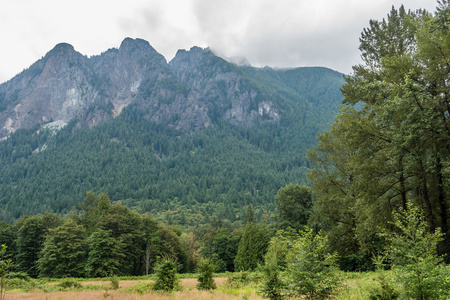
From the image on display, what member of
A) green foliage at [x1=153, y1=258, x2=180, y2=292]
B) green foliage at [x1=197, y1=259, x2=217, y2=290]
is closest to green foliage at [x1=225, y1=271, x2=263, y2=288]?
green foliage at [x1=197, y1=259, x2=217, y2=290]

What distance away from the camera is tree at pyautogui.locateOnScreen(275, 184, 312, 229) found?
4369cm

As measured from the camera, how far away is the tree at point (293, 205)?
43688 mm

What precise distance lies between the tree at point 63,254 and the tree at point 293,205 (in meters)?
33.8

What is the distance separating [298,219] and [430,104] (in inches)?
1248

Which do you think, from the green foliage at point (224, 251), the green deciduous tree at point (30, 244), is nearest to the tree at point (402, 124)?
the green foliage at point (224, 251)

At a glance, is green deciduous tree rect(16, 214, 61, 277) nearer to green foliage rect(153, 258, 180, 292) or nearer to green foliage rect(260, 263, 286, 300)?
green foliage rect(153, 258, 180, 292)

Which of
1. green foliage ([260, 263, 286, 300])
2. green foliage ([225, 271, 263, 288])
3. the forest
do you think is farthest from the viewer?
green foliage ([225, 271, 263, 288])

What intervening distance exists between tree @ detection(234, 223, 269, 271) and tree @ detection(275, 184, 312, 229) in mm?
6772

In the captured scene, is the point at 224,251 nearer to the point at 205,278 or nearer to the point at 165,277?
the point at 205,278

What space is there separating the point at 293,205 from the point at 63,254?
124ft

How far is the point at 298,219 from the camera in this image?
144 feet

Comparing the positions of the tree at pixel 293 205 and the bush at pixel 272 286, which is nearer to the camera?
the bush at pixel 272 286

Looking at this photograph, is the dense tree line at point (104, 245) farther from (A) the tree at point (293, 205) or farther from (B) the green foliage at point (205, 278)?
(B) the green foliage at point (205, 278)

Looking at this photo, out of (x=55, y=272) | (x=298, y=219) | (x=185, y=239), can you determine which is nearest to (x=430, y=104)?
(x=298, y=219)
